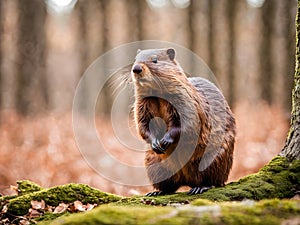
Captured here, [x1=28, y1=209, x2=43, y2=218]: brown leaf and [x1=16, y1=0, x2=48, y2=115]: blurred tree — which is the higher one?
[x1=16, y1=0, x2=48, y2=115]: blurred tree

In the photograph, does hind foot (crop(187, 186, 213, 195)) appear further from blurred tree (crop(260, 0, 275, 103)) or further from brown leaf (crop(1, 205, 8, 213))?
blurred tree (crop(260, 0, 275, 103))

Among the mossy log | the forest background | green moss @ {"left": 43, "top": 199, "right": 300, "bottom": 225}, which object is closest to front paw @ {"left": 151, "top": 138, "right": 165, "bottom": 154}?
the mossy log

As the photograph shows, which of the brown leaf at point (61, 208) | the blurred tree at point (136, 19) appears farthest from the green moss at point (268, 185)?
the blurred tree at point (136, 19)

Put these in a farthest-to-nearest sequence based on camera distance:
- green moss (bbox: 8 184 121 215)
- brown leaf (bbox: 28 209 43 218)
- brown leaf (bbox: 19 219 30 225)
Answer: green moss (bbox: 8 184 121 215)
brown leaf (bbox: 28 209 43 218)
brown leaf (bbox: 19 219 30 225)

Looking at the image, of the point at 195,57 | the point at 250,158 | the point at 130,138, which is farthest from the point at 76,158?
the point at 195,57

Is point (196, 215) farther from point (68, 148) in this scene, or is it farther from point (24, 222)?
point (68, 148)

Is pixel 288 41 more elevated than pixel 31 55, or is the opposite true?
pixel 31 55

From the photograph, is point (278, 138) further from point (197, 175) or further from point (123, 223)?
point (123, 223)

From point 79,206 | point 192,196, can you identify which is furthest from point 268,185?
point 79,206

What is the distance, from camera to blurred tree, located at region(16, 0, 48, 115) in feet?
43.1

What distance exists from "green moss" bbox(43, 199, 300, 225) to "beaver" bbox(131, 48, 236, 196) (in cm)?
183

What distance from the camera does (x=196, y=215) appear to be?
2.34 meters

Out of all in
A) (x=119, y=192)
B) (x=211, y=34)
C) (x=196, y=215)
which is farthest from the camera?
(x=211, y=34)

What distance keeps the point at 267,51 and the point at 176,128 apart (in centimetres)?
972
